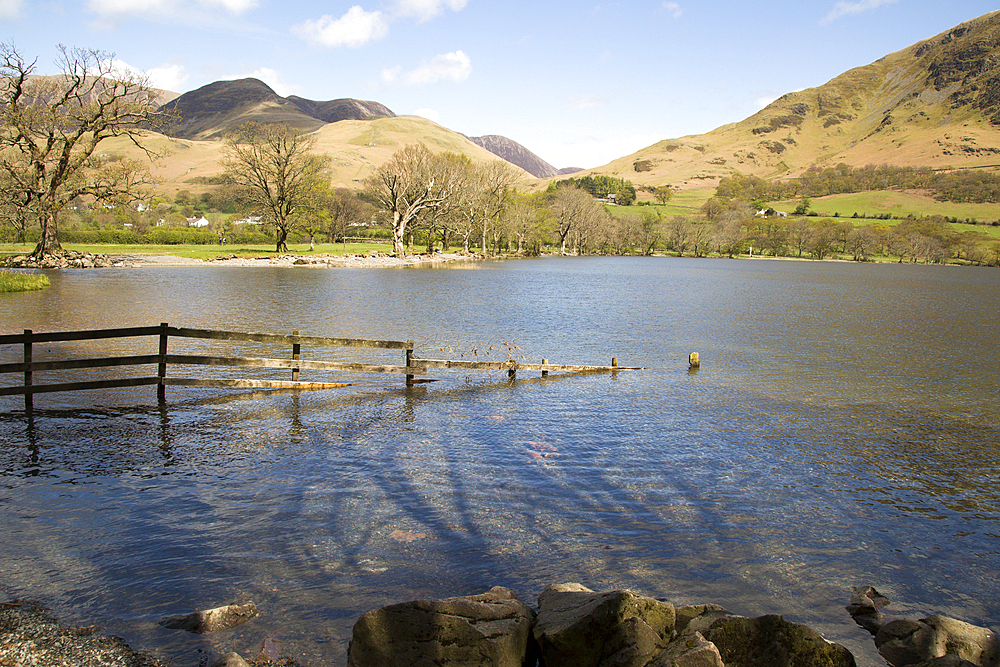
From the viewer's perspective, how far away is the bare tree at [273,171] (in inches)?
3073

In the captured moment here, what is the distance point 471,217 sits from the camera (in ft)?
343

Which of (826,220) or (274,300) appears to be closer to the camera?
(274,300)

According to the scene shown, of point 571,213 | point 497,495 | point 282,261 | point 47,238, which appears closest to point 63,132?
point 47,238

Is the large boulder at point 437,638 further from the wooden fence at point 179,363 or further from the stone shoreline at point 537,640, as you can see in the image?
the wooden fence at point 179,363

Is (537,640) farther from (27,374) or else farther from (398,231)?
(398,231)

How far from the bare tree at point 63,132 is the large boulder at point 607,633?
57.5 metres

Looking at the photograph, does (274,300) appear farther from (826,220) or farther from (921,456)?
(826,220)

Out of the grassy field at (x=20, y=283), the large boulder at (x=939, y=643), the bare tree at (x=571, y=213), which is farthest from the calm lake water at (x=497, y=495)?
the bare tree at (x=571, y=213)

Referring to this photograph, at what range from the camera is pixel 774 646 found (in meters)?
5.60

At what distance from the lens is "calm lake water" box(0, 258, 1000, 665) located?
7113mm

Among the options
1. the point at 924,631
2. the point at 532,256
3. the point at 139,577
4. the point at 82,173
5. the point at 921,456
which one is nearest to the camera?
the point at 924,631

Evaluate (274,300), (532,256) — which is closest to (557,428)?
(274,300)

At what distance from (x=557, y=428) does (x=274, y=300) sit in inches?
1119

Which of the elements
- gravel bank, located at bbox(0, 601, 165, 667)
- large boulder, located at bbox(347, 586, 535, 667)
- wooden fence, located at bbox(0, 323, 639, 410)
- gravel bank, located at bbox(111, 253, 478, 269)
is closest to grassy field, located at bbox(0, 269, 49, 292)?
gravel bank, located at bbox(111, 253, 478, 269)
